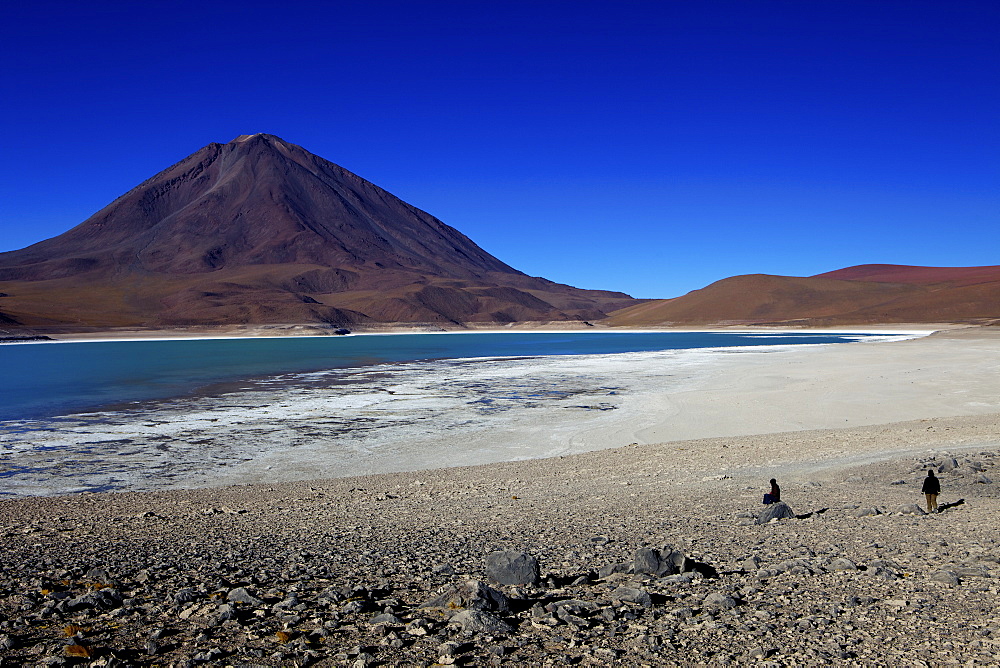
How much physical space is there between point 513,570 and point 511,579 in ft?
0.27

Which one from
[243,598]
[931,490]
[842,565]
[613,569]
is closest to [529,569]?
[613,569]

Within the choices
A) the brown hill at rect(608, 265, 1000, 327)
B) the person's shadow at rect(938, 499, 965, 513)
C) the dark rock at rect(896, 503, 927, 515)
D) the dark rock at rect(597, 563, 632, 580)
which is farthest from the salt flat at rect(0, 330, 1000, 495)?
the brown hill at rect(608, 265, 1000, 327)

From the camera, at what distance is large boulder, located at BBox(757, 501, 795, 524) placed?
758cm

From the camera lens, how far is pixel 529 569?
18.8 ft

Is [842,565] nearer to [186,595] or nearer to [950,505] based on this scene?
[950,505]

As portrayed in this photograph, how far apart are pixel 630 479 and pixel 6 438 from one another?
1425cm

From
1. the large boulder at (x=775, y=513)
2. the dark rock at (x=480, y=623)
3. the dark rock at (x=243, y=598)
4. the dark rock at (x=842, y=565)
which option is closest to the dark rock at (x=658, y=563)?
the dark rock at (x=842, y=565)

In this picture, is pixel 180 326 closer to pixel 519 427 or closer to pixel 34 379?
pixel 34 379

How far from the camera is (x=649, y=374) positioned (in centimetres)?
3300

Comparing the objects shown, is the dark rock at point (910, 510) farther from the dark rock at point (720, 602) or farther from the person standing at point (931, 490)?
the dark rock at point (720, 602)

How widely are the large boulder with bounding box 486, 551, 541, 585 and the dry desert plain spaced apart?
0.02 metres

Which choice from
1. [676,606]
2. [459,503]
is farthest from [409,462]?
[676,606]

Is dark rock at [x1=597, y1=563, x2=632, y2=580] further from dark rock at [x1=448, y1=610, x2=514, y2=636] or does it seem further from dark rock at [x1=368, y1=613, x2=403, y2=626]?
dark rock at [x1=368, y1=613, x2=403, y2=626]

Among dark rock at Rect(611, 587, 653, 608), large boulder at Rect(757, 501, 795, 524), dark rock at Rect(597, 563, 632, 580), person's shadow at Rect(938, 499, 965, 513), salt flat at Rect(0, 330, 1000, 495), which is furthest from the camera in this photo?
salt flat at Rect(0, 330, 1000, 495)
